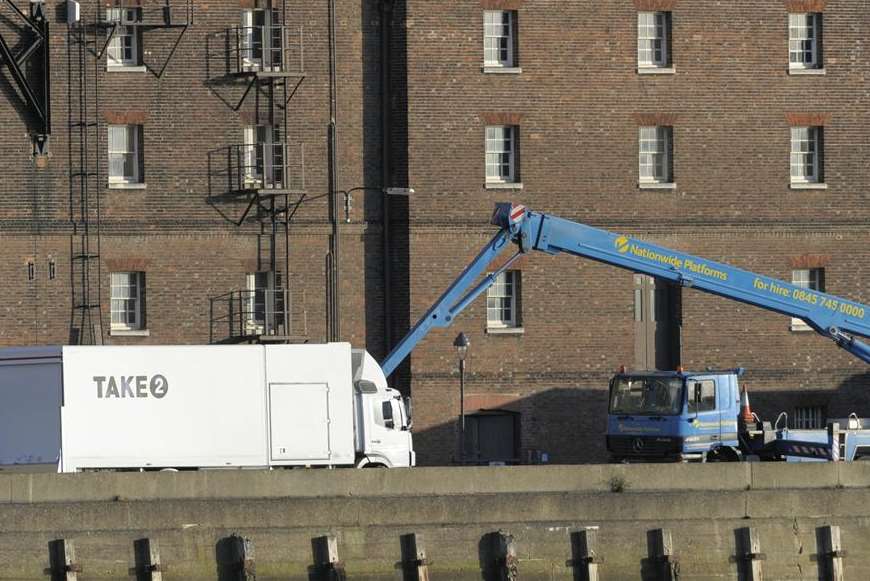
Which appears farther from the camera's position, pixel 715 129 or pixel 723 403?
pixel 715 129

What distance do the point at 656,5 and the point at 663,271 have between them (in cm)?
1226

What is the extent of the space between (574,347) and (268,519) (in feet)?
64.6

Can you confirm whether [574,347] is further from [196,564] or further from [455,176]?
[196,564]

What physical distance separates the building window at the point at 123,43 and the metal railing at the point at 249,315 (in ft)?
20.6

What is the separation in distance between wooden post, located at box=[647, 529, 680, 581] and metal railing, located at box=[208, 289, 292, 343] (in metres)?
17.9

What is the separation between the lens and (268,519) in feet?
111

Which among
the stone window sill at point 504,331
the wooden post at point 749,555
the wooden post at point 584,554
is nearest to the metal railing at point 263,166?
the stone window sill at point 504,331

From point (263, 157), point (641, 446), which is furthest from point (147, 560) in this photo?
point (263, 157)

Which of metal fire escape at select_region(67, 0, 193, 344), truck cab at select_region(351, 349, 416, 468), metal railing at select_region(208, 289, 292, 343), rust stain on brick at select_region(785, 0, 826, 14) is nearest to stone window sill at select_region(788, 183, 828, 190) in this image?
rust stain on brick at select_region(785, 0, 826, 14)

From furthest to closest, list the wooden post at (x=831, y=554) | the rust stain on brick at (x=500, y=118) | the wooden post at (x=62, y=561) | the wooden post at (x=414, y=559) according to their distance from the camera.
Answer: the rust stain on brick at (x=500, y=118) → the wooden post at (x=831, y=554) → the wooden post at (x=414, y=559) → the wooden post at (x=62, y=561)

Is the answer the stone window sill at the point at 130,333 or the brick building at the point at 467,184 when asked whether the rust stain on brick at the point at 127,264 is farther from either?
the stone window sill at the point at 130,333

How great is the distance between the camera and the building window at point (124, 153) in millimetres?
51438

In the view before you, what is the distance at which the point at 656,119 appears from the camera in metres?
52.8

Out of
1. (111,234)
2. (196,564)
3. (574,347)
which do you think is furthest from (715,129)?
(196,564)
